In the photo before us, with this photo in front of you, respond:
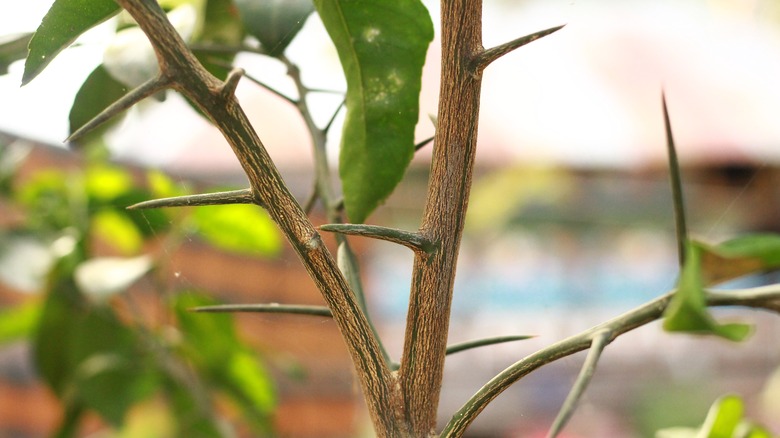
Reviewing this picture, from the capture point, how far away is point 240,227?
479mm

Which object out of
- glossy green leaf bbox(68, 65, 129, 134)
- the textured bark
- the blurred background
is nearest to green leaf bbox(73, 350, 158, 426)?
glossy green leaf bbox(68, 65, 129, 134)

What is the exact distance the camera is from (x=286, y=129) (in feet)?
3.90

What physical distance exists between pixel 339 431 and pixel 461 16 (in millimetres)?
1214

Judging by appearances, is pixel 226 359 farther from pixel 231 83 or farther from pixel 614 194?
pixel 614 194

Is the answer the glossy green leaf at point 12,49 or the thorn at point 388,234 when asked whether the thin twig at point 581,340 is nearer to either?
the thorn at point 388,234

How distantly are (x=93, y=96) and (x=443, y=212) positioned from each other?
0.15 meters

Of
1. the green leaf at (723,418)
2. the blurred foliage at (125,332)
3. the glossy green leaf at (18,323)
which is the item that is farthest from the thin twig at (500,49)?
the glossy green leaf at (18,323)

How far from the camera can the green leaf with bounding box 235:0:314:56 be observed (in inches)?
9.5

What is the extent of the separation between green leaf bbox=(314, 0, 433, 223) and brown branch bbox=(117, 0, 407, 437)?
6 cm

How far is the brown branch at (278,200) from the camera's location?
14 centimetres

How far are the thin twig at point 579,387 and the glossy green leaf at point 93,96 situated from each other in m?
0.18

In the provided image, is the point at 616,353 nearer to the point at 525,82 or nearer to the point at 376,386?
the point at 525,82

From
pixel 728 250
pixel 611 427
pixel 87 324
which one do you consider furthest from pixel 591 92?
pixel 728 250

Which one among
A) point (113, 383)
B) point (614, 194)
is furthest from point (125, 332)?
point (614, 194)
